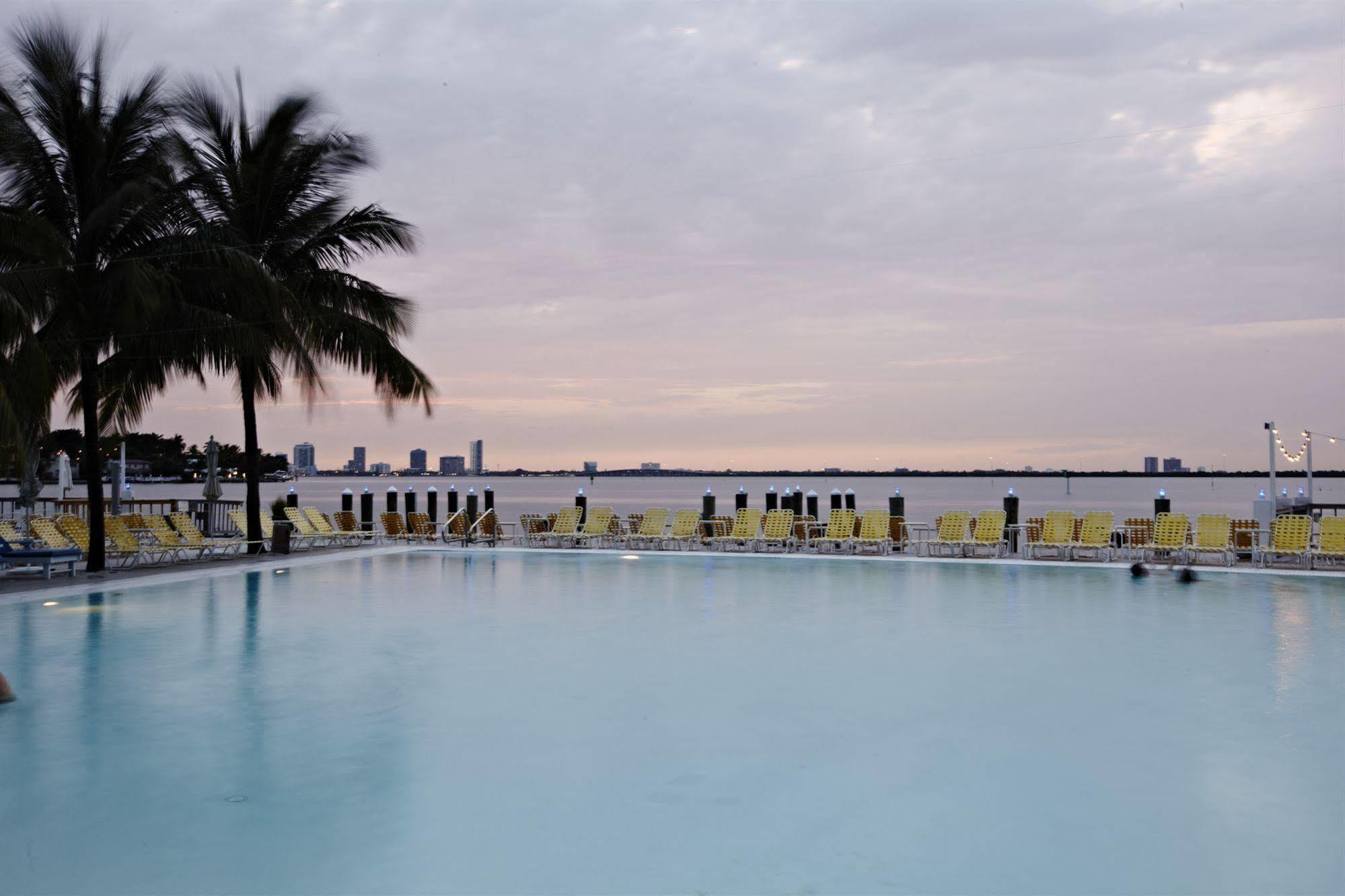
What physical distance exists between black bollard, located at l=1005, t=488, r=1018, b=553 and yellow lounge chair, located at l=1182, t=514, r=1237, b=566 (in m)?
2.94

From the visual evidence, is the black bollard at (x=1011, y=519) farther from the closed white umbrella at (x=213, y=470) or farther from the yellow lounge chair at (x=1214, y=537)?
the closed white umbrella at (x=213, y=470)

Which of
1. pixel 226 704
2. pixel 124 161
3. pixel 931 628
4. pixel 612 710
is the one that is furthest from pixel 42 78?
pixel 931 628

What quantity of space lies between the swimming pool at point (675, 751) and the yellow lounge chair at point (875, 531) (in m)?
6.93

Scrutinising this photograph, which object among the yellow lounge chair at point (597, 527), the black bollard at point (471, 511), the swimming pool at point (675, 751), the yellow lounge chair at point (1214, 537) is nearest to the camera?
the swimming pool at point (675, 751)

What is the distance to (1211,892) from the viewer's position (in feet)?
12.4

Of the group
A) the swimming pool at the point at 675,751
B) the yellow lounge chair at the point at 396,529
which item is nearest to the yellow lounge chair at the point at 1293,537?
the swimming pool at the point at 675,751

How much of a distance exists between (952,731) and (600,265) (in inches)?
1070

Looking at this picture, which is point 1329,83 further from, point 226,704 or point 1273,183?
point 226,704

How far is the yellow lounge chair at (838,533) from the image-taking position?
18.6 metres

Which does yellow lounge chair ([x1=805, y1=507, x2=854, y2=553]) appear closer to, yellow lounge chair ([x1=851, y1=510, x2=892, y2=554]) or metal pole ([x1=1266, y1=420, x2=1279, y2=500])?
yellow lounge chair ([x1=851, y1=510, x2=892, y2=554])

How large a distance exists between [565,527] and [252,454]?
6.09 meters

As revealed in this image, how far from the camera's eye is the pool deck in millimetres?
13164

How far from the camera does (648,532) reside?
797 inches

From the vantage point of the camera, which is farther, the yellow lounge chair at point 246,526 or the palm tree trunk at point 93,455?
the yellow lounge chair at point 246,526
